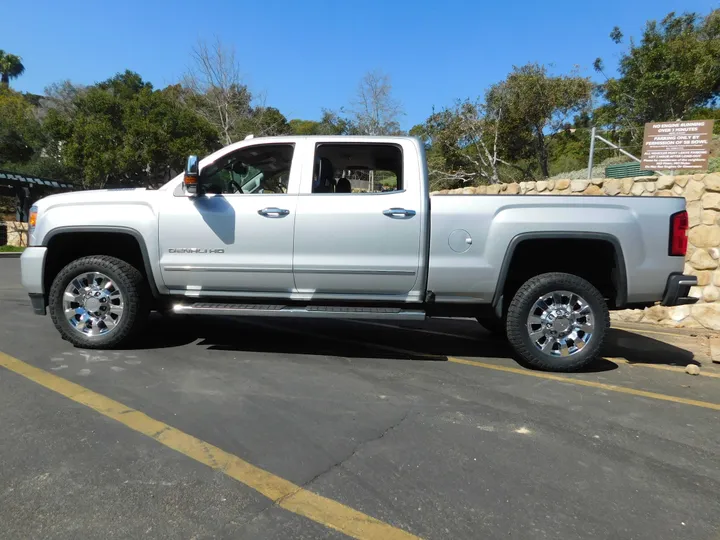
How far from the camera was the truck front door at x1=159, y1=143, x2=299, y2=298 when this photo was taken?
457 cm

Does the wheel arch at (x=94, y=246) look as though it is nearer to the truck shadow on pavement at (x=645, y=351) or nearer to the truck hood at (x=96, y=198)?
the truck hood at (x=96, y=198)

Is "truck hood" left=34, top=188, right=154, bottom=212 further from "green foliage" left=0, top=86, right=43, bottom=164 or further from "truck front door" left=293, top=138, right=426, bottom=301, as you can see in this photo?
"green foliage" left=0, top=86, right=43, bottom=164

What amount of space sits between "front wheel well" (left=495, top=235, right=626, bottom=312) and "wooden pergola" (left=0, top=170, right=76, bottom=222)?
24.0m

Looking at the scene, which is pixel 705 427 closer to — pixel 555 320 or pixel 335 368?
pixel 555 320

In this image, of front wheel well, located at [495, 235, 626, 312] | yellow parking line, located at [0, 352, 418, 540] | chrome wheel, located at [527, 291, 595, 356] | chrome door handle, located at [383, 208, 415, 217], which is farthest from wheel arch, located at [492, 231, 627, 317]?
yellow parking line, located at [0, 352, 418, 540]

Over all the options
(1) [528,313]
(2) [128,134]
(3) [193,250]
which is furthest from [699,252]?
(2) [128,134]

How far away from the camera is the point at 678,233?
171 inches

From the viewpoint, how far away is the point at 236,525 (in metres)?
2.23

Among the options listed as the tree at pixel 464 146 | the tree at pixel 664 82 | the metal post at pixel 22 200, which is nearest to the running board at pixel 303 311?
the tree at pixel 464 146

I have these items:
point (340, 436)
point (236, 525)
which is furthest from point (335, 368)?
point (236, 525)

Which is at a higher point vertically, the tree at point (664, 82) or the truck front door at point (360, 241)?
the tree at point (664, 82)

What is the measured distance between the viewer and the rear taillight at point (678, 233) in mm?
4328

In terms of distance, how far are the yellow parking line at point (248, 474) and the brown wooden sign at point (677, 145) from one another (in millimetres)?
7727

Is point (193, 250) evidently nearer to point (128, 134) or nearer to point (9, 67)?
point (128, 134)
